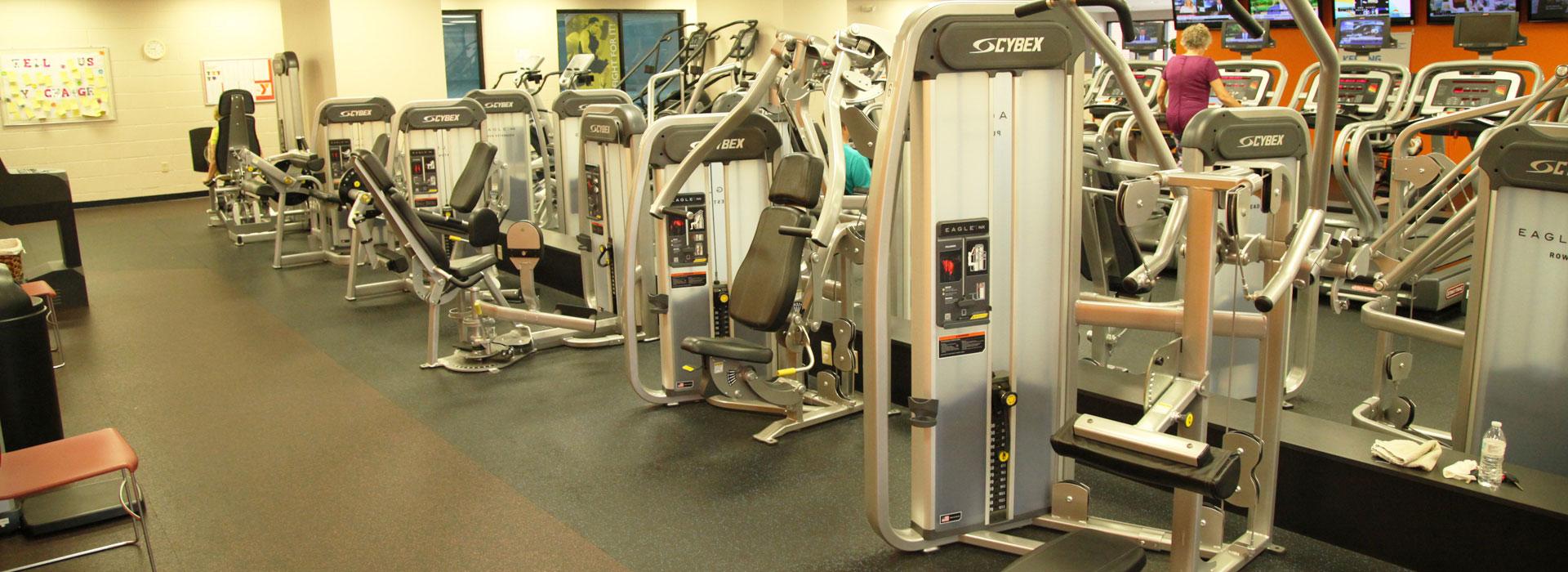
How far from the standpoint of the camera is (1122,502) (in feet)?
12.5

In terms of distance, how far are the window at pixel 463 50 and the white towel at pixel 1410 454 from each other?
1227 cm

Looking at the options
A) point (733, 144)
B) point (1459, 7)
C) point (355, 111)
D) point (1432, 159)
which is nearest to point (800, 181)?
point (733, 144)

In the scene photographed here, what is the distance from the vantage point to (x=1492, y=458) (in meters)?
3.08

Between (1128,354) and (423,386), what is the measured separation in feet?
11.7

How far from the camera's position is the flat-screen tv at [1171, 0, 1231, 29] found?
975cm

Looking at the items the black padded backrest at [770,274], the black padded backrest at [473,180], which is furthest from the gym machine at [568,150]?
the black padded backrest at [770,274]

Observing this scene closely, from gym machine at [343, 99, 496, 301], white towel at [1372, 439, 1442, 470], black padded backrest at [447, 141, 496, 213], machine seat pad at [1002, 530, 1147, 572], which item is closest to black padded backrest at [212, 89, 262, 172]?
gym machine at [343, 99, 496, 301]

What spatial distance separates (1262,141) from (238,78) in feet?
38.8

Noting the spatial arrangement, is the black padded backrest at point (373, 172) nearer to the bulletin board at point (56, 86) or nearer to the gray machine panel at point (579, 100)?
the gray machine panel at point (579, 100)

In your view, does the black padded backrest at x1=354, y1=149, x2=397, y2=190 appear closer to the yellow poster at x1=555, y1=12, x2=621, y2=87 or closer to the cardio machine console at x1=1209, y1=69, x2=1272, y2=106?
the cardio machine console at x1=1209, y1=69, x2=1272, y2=106

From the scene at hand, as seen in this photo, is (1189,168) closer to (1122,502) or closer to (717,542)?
(1122,502)

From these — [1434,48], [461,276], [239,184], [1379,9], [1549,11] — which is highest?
[1379,9]

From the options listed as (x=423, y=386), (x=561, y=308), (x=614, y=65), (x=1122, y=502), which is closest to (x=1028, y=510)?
(x=1122, y=502)

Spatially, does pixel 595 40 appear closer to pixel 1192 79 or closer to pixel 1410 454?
pixel 1192 79
